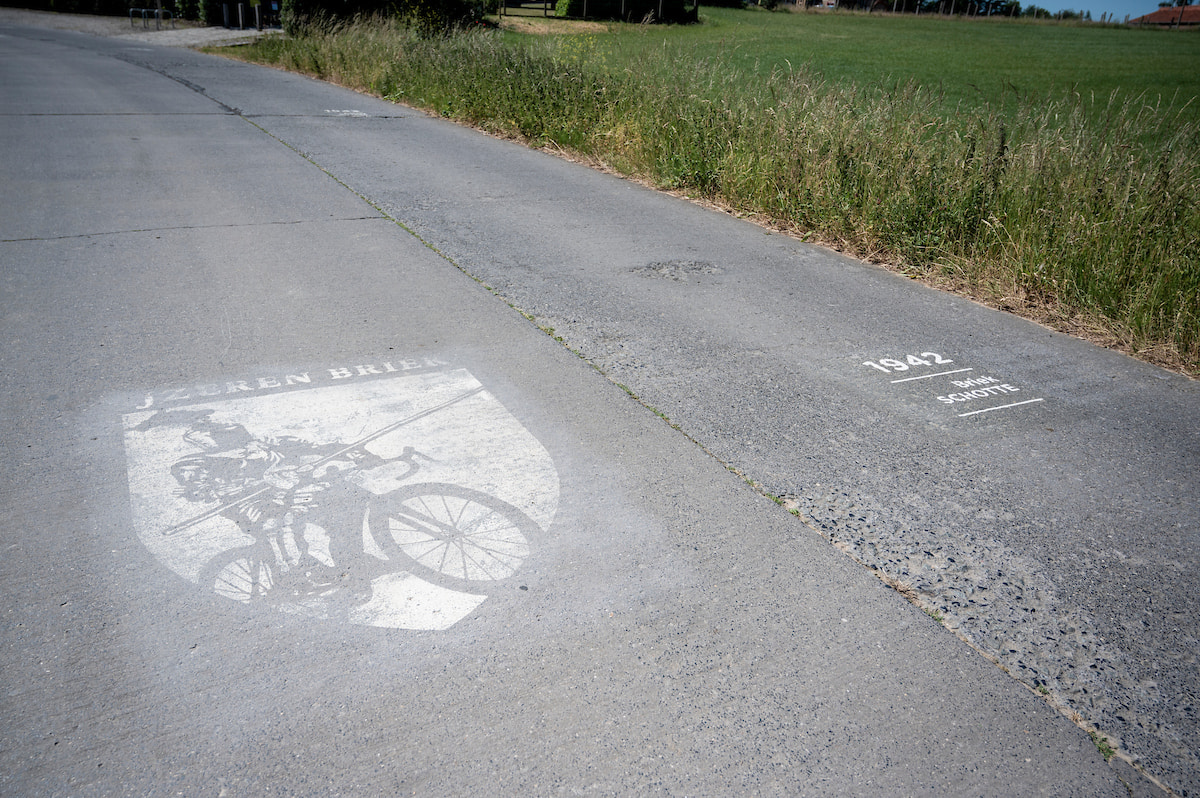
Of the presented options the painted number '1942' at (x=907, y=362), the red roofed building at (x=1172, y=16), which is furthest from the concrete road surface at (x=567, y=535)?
the red roofed building at (x=1172, y=16)

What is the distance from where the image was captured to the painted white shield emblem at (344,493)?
2852 mm

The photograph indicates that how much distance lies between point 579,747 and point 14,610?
6.40ft

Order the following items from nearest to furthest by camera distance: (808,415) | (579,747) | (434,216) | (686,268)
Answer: (579,747) < (808,415) < (686,268) < (434,216)

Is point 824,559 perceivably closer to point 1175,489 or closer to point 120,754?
point 1175,489

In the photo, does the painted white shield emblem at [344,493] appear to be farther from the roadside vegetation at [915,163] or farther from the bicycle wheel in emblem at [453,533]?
the roadside vegetation at [915,163]

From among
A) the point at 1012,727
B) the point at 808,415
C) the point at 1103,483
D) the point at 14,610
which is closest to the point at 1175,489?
the point at 1103,483

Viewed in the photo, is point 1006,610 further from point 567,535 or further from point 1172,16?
point 1172,16

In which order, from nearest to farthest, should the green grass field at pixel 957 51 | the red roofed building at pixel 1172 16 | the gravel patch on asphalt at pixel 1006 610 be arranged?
the gravel patch on asphalt at pixel 1006 610
the green grass field at pixel 957 51
the red roofed building at pixel 1172 16

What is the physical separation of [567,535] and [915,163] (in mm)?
5895

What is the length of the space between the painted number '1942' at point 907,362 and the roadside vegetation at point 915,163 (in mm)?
1359

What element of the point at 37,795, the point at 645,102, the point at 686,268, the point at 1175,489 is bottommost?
the point at 37,795

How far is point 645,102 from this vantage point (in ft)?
34.9

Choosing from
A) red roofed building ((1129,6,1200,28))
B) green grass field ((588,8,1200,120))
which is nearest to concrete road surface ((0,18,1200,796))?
green grass field ((588,8,1200,120))

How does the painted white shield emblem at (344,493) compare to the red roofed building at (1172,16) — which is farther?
the red roofed building at (1172,16)
